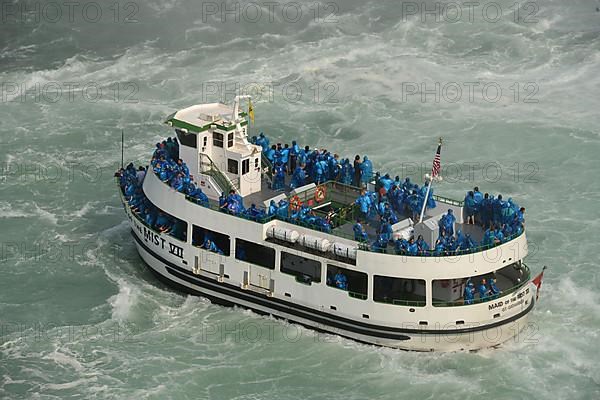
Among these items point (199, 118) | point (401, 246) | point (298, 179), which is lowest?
point (401, 246)

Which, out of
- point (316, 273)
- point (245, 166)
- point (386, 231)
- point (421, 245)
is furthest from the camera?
point (245, 166)

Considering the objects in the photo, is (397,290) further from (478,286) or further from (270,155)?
(270,155)

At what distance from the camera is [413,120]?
59.2 m

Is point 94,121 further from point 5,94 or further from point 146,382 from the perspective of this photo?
point 146,382

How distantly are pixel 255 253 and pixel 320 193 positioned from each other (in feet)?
9.36

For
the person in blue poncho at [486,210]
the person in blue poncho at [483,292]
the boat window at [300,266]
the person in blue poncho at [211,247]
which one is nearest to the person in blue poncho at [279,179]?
the person in blue poncho at [211,247]

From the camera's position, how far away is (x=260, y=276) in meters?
41.9

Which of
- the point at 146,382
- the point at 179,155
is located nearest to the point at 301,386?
the point at 146,382

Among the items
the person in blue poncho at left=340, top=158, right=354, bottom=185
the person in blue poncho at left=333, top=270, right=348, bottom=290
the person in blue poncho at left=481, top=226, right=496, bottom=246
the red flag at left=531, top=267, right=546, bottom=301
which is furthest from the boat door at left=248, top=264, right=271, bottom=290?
the red flag at left=531, top=267, right=546, bottom=301

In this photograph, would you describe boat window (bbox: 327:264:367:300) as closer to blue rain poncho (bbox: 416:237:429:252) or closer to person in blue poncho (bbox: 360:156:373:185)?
blue rain poncho (bbox: 416:237:429:252)

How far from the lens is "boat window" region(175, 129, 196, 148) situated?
4384cm

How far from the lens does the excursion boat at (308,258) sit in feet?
A: 131

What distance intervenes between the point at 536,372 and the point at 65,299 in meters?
15.3

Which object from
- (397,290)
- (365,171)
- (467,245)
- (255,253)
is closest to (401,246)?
(397,290)
